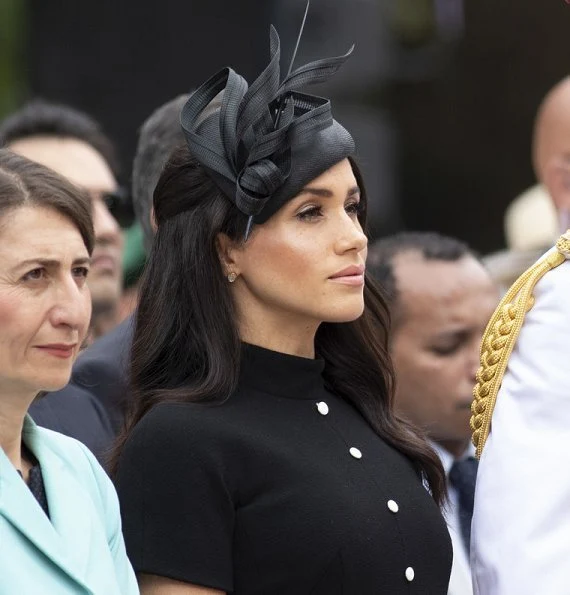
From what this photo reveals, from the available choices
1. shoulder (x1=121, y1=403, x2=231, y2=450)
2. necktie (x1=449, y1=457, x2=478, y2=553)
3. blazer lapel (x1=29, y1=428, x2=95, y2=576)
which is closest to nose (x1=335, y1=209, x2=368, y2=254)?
shoulder (x1=121, y1=403, x2=231, y2=450)

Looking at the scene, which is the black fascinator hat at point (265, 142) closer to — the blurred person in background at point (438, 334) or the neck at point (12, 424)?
the neck at point (12, 424)

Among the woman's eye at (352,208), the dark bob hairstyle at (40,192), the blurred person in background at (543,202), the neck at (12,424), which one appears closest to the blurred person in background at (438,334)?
the blurred person in background at (543,202)

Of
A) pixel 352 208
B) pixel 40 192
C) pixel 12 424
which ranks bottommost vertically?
pixel 12 424

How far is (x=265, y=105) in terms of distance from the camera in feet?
12.7

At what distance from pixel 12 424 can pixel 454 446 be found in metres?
2.57

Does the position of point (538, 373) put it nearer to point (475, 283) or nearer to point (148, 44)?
point (475, 283)

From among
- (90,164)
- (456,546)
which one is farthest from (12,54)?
(456,546)

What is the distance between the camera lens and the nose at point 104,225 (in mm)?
5812

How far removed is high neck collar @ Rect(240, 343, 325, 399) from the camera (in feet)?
12.8

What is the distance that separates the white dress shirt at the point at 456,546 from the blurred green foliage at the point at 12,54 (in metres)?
4.08

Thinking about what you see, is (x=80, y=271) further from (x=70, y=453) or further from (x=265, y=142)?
(x=265, y=142)

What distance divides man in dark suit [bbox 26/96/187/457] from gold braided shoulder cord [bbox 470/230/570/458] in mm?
867

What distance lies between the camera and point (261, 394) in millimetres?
3914

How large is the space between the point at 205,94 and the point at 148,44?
4.35 meters
